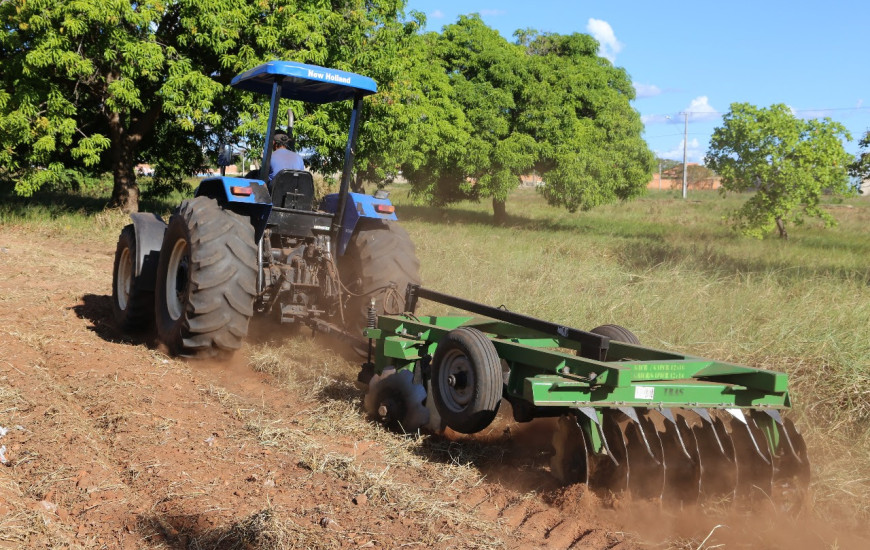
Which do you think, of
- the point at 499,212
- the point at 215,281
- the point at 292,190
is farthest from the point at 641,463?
the point at 499,212

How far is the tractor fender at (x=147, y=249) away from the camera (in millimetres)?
6926

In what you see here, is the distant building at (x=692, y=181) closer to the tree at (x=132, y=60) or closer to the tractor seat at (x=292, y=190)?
the tree at (x=132, y=60)

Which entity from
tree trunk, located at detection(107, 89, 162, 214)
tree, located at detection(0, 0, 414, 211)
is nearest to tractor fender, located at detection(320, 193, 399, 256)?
tree, located at detection(0, 0, 414, 211)

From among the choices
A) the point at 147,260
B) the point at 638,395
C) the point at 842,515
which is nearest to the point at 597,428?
the point at 638,395

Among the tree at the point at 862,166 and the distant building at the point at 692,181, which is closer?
the tree at the point at 862,166

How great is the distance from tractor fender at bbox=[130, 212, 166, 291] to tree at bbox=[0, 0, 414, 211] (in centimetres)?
751

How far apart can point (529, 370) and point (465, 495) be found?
2.60 feet

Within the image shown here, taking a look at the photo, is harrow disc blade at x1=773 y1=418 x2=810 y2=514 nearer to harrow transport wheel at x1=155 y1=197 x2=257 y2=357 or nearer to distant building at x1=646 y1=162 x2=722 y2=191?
harrow transport wheel at x1=155 y1=197 x2=257 y2=357

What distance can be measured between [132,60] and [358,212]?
934cm

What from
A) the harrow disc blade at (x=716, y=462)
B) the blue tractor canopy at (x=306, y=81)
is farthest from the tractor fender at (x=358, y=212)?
the harrow disc blade at (x=716, y=462)

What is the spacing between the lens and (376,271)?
6.52 m

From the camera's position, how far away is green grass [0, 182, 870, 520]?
5461mm

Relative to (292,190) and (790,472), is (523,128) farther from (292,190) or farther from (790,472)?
(790,472)

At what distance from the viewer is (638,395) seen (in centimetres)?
402
